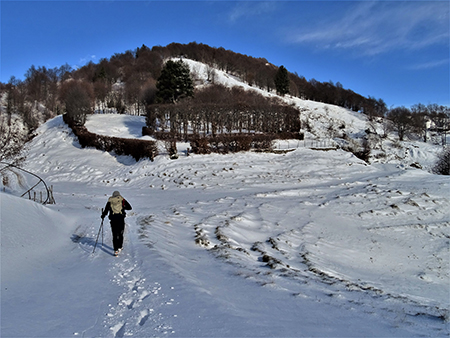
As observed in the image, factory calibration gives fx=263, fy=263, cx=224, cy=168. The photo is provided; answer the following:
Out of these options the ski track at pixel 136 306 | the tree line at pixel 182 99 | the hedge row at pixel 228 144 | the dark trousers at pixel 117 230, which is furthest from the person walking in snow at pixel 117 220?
the tree line at pixel 182 99

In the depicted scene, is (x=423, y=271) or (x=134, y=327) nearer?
(x=134, y=327)

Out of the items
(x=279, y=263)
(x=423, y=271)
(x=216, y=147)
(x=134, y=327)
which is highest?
(x=216, y=147)

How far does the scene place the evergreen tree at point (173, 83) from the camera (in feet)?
120

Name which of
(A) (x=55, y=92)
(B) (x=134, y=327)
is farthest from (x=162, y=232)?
(A) (x=55, y=92)

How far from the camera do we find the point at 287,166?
68.1 ft

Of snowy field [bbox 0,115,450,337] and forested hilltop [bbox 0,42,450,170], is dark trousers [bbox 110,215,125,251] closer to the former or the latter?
snowy field [bbox 0,115,450,337]

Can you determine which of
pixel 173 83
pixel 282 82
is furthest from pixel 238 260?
pixel 282 82

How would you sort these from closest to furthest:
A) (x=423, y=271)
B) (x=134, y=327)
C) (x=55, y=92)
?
(x=134, y=327)
(x=423, y=271)
(x=55, y=92)

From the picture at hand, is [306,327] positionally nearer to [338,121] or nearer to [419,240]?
[419,240]

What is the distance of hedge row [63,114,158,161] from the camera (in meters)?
21.2

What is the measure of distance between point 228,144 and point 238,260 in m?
17.4

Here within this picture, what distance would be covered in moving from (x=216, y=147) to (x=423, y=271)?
1740 cm

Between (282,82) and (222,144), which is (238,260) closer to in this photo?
(222,144)

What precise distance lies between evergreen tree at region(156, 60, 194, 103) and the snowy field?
22349 millimetres
